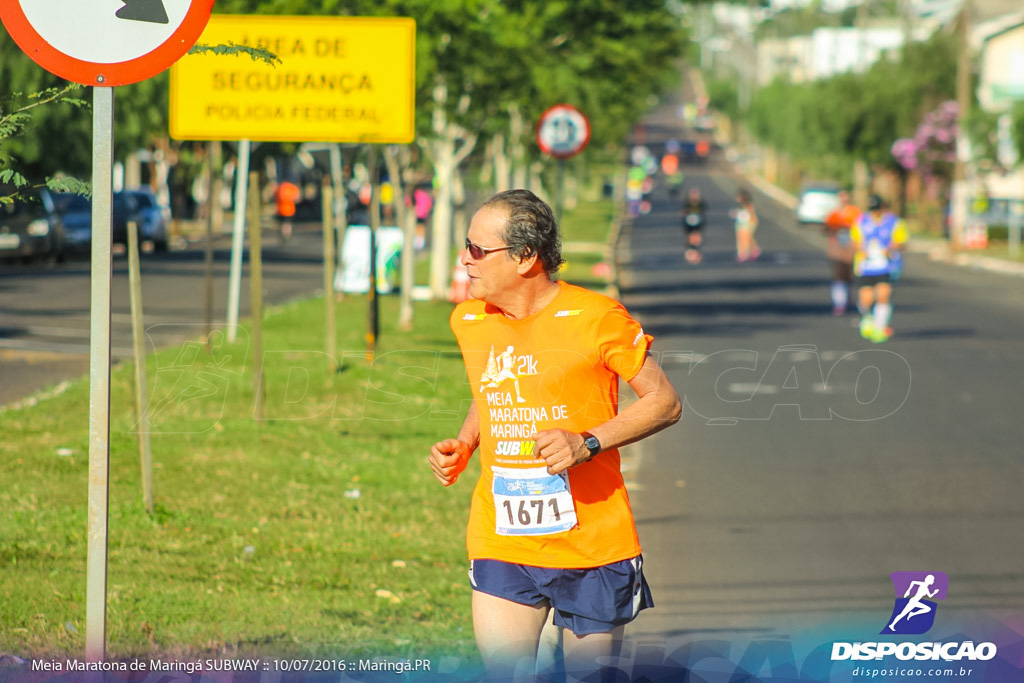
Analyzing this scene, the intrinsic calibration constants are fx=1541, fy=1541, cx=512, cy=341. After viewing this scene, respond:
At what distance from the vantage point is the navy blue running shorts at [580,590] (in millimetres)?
4004

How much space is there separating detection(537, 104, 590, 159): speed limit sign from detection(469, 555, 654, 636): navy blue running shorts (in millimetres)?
17129

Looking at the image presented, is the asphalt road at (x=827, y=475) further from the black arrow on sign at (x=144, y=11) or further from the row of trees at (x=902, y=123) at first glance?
the row of trees at (x=902, y=123)

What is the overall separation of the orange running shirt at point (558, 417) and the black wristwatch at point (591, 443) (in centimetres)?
10

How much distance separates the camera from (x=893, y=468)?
10.6 metres

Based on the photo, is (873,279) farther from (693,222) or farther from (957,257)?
(957,257)

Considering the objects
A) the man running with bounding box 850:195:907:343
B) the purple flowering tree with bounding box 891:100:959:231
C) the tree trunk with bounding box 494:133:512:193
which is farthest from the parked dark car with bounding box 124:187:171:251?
the purple flowering tree with bounding box 891:100:959:231

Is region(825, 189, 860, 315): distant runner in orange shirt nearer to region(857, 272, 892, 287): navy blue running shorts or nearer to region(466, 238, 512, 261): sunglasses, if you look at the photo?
region(857, 272, 892, 287): navy blue running shorts

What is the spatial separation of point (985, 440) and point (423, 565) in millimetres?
6044

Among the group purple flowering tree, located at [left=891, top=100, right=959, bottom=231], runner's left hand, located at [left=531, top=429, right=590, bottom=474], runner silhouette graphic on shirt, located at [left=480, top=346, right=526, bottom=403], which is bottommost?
runner's left hand, located at [left=531, top=429, right=590, bottom=474]

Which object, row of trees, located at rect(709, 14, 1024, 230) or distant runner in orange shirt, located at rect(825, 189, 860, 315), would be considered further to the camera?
row of trees, located at rect(709, 14, 1024, 230)

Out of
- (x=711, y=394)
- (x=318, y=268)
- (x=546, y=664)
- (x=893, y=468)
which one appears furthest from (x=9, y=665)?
(x=318, y=268)

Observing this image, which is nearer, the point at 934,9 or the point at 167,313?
the point at 167,313

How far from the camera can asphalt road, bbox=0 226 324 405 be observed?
15.4 m

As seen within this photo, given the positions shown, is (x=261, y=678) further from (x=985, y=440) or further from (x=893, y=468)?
(x=985, y=440)
